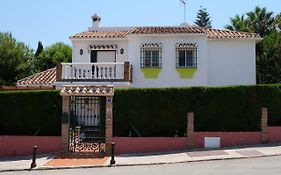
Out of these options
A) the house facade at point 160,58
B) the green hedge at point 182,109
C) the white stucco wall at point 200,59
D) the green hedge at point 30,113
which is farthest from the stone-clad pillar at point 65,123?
the white stucco wall at point 200,59

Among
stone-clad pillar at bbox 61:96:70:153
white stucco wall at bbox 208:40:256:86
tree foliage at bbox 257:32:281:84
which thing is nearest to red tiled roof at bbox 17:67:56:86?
stone-clad pillar at bbox 61:96:70:153

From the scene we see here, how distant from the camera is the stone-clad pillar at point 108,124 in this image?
20453 millimetres

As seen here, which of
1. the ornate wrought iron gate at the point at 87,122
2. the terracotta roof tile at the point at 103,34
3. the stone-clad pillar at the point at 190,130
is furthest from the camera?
the terracotta roof tile at the point at 103,34

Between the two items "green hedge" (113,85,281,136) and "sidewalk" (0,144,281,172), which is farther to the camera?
"green hedge" (113,85,281,136)

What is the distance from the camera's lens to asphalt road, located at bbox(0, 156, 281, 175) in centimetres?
1470

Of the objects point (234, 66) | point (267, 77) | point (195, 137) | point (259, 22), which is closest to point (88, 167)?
point (195, 137)

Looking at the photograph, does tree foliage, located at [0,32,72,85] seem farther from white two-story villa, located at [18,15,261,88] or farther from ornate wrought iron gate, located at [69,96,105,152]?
ornate wrought iron gate, located at [69,96,105,152]

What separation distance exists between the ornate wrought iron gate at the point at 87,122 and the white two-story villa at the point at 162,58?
3190 mm

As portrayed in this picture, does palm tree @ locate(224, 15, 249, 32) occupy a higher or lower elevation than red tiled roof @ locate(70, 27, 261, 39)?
higher

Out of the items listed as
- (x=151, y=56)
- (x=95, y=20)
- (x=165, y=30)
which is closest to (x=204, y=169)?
(x=151, y=56)

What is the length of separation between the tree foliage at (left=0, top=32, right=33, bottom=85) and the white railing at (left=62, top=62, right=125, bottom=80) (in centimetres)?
1875

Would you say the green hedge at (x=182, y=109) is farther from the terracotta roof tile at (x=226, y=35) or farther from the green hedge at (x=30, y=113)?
the terracotta roof tile at (x=226, y=35)

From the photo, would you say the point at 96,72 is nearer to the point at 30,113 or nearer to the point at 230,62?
the point at 30,113

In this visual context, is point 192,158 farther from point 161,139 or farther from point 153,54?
point 153,54
